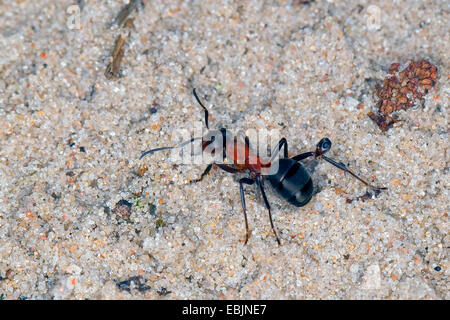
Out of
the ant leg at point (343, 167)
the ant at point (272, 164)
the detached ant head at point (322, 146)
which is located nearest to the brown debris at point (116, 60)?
the ant at point (272, 164)

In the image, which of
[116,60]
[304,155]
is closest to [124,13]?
[116,60]

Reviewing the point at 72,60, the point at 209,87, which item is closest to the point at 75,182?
the point at 72,60

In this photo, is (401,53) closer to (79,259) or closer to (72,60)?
(72,60)

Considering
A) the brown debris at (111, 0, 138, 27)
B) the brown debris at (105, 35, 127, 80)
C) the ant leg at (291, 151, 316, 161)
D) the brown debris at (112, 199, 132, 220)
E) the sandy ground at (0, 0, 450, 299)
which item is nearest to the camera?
the sandy ground at (0, 0, 450, 299)

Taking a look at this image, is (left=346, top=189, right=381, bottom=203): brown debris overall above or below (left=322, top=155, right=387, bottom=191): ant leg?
below

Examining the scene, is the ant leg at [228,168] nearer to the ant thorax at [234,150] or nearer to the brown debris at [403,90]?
the ant thorax at [234,150]

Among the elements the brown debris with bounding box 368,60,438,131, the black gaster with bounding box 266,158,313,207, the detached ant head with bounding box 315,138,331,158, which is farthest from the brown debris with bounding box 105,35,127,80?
the brown debris with bounding box 368,60,438,131

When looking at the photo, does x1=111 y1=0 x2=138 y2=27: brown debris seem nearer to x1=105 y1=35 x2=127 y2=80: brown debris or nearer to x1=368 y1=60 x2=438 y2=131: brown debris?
x1=105 y1=35 x2=127 y2=80: brown debris
